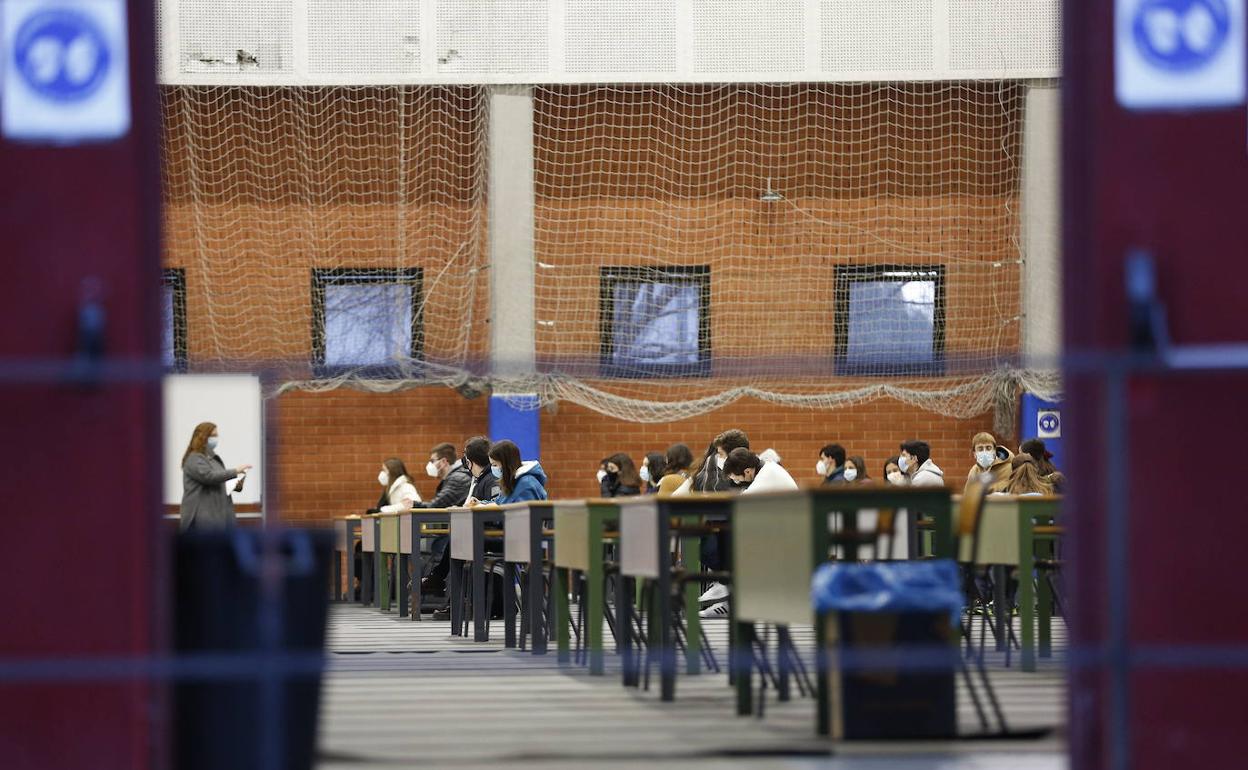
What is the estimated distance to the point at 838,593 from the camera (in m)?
4.77

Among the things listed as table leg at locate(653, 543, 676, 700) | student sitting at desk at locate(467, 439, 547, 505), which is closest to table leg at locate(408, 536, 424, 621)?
student sitting at desk at locate(467, 439, 547, 505)

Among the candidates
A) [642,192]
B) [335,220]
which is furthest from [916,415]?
[335,220]

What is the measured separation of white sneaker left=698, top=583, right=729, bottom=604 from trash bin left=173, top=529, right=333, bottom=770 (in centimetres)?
814

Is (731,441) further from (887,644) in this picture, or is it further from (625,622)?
(887,644)

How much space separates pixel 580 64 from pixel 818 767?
444 inches

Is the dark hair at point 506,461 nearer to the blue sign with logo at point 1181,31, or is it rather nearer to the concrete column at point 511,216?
the concrete column at point 511,216

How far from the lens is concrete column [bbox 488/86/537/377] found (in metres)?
15.0

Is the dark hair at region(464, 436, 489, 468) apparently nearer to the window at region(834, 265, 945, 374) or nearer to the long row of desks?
the long row of desks

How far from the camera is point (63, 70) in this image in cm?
336

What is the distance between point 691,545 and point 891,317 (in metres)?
8.08

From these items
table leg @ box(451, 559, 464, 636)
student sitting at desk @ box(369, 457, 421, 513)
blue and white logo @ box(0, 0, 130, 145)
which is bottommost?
table leg @ box(451, 559, 464, 636)

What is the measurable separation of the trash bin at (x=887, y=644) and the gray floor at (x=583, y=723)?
0.06 m

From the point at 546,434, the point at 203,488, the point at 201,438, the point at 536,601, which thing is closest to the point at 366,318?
the point at 546,434

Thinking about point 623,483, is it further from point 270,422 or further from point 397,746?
point 270,422
